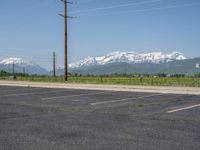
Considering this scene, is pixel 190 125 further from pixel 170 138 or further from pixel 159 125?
pixel 170 138

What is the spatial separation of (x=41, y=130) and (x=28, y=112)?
3.63 meters

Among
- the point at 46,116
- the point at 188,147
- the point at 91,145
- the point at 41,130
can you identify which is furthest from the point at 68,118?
the point at 188,147

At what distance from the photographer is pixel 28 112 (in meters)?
11.7

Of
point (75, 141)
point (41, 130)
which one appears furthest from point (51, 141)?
point (41, 130)

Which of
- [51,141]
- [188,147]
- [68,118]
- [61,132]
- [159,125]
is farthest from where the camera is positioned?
[68,118]

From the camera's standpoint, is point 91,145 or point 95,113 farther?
point 95,113

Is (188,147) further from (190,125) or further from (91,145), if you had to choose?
(190,125)

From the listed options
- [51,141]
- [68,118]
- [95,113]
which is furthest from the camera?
[95,113]

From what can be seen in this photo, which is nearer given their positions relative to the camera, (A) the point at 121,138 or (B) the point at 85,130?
(A) the point at 121,138

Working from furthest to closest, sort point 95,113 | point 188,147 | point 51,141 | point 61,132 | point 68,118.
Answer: point 95,113, point 68,118, point 61,132, point 51,141, point 188,147

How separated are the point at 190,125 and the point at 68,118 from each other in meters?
3.64

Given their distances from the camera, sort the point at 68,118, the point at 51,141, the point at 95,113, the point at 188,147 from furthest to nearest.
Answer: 1. the point at 95,113
2. the point at 68,118
3. the point at 51,141
4. the point at 188,147

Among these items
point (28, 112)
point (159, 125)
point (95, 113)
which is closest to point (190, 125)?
point (159, 125)

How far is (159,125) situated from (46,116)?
3.74 meters
